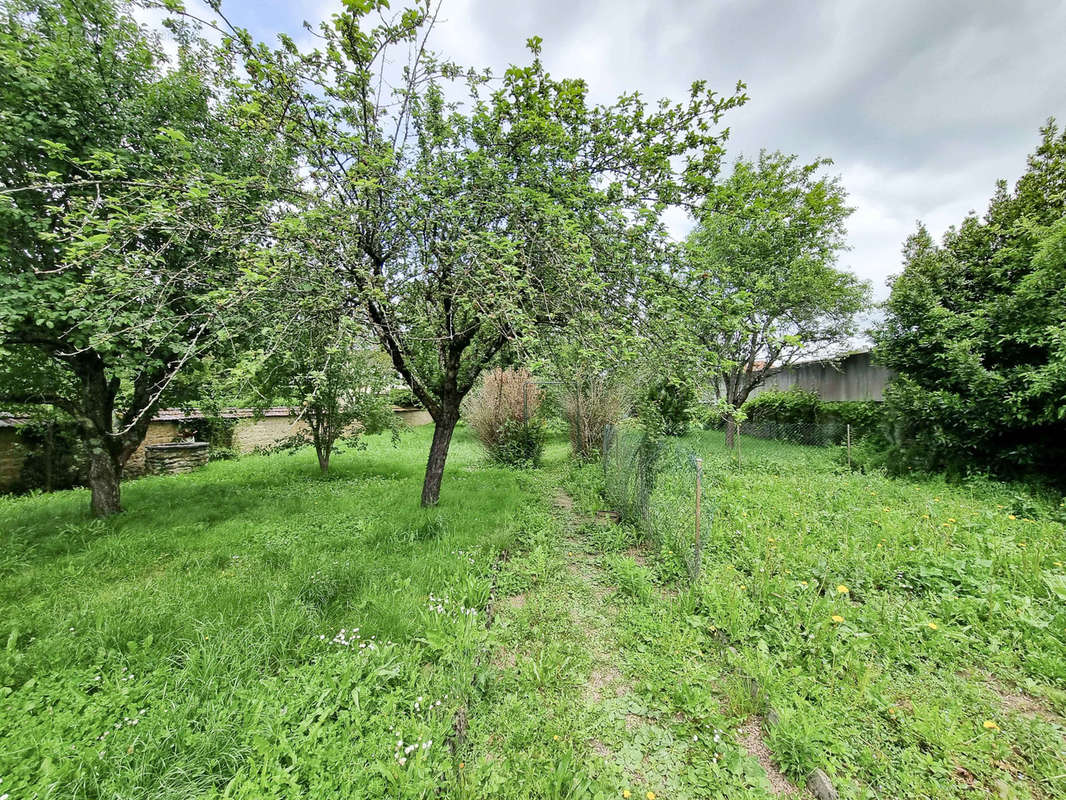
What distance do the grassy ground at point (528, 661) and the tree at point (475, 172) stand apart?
7.99 ft

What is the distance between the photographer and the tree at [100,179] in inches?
129

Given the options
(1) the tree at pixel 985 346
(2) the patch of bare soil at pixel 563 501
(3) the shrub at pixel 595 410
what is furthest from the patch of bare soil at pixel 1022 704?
(3) the shrub at pixel 595 410

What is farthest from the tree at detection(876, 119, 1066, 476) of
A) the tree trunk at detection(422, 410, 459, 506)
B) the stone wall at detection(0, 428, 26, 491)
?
the stone wall at detection(0, 428, 26, 491)

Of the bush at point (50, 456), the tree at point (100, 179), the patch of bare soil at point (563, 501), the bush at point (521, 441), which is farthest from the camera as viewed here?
the bush at point (521, 441)

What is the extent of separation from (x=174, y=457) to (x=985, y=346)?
1810 centimetres

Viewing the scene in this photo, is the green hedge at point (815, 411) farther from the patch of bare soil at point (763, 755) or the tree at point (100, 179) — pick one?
the tree at point (100, 179)

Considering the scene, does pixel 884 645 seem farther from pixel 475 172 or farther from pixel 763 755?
pixel 475 172

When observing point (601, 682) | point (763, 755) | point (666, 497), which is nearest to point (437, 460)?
point (666, 497)

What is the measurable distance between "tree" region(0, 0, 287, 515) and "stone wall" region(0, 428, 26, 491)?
444 cm

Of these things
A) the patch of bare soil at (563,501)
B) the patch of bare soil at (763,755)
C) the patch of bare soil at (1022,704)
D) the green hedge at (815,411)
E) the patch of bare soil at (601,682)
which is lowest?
the patch of bare soil at (763,755)

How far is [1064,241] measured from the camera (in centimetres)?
546

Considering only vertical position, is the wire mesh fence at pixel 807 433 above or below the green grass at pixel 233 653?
above

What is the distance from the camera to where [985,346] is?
6730 mm

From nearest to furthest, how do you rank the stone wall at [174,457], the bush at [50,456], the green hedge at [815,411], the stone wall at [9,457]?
1. the stone wall at [9,457]
2. the bush at [50,456]
3. the stone wall at [174,457]
4. the green hedge at [815,411]
